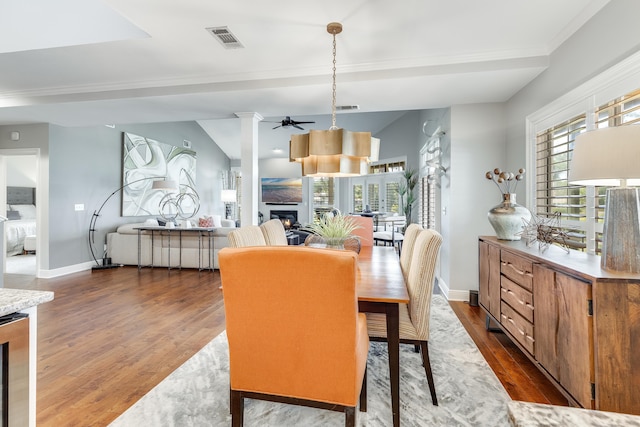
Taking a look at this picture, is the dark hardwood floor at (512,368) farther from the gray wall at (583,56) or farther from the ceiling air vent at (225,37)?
the ceiling air vent at (225,37)

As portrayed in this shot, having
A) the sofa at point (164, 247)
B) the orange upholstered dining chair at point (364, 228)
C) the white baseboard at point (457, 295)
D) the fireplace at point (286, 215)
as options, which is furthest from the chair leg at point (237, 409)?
the fireplace at point (286, 215)

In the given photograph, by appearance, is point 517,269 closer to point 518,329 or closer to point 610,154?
point 518,329

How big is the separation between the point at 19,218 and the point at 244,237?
8854mm

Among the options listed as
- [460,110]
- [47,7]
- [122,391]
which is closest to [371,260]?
[122,391]

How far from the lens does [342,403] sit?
4.35ft

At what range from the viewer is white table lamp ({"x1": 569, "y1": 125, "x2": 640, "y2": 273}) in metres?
1.43

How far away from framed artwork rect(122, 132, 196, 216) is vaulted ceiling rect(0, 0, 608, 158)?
2.16 meters

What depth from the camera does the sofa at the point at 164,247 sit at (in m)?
5.49

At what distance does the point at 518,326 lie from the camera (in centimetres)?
229

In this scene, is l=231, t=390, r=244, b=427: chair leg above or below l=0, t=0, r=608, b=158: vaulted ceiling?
below

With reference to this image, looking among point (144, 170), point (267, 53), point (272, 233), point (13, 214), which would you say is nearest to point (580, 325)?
point (272, 233)

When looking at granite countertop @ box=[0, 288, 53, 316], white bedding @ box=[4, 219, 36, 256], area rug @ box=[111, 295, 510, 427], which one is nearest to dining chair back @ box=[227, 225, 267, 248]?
area rug @ box=[111, 295, 510, 427]

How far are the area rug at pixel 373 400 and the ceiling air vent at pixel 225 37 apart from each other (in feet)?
8.74

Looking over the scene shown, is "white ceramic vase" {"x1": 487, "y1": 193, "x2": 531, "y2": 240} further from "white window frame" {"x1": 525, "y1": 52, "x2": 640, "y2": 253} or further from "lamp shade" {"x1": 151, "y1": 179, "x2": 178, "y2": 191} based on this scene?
"lamp shade" {"x1": 151, "y1": 179, "x2": 178, "y2": 191}
